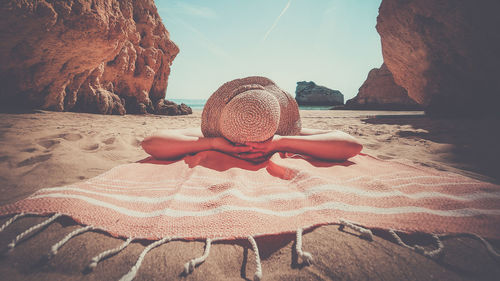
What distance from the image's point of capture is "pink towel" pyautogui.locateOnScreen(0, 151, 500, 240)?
0.69 metres

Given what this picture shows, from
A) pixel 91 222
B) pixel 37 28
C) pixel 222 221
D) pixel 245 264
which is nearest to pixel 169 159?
pixel 91 222

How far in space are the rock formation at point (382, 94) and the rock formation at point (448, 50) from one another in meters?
9.53

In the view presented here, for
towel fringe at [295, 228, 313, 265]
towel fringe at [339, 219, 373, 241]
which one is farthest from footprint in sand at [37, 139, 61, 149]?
towel fringe at [339, 219, 373, 241]

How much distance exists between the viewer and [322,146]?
58.7 inches

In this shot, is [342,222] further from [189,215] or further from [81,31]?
[81,31]

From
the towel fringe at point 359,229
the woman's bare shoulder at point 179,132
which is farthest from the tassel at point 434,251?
the woman's bare shoulder at point 179,132

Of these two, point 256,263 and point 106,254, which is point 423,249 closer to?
point 256,263

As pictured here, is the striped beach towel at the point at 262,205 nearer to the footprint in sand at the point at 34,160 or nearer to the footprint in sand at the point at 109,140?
the footprint in sand at the point at 34,160

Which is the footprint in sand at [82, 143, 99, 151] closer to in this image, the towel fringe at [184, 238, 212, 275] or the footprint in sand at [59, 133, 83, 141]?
the footprint in sand at [59, 133, 83, 141]

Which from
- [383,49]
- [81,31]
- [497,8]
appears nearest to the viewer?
[81,31]

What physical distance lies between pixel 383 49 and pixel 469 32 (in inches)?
94.3

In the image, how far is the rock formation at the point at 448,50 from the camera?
446 cm

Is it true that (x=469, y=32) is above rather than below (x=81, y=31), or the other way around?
above

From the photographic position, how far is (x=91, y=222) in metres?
0.69
